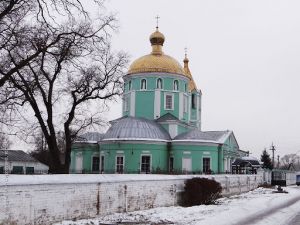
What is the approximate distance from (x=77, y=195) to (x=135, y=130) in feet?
78.2

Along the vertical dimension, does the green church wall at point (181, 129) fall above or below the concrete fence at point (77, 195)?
above

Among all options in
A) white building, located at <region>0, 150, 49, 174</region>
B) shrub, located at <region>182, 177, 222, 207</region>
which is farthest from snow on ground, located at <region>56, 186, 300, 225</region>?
white building, located at <region>0, 150, 49, 174</region>

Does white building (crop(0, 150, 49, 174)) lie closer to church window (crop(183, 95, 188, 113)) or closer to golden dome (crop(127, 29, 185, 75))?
golden dome (crop(127, 29, 185, 75))

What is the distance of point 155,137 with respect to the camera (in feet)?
125

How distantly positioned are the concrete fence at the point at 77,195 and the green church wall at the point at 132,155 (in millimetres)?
15674

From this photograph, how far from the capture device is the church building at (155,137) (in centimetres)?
3722

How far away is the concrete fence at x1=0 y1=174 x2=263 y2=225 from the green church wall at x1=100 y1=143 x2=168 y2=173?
15674 mm

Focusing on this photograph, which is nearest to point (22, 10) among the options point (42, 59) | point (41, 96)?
point (42, 59)

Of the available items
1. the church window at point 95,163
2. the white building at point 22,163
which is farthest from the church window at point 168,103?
the white building at point 22,163

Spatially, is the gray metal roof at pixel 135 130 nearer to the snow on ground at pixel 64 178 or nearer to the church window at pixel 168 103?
the church window at pixel 168 103

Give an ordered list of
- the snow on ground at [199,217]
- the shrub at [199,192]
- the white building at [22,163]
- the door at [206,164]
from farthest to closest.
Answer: the white building at [22,163] < the door at [206,164] < the shrub at [199,192] < the snow on ground at [199,217]

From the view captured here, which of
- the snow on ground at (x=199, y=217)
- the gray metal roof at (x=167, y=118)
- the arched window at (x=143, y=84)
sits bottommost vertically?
the snow on ground at (x=199, y=217)

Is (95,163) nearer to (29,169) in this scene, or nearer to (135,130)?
(135,130)

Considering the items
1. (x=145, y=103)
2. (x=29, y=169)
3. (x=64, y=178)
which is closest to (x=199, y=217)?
(x=64, y=178)
